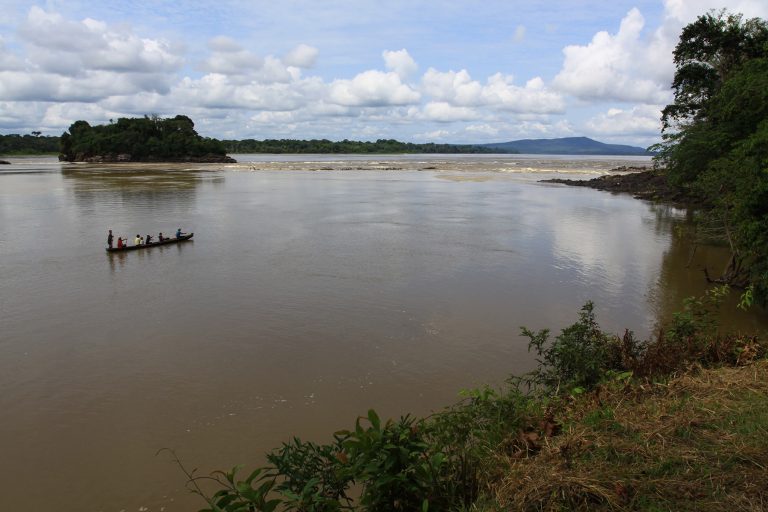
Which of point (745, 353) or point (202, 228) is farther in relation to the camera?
point (202, 228)

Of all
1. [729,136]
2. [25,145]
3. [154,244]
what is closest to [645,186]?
[729,136]

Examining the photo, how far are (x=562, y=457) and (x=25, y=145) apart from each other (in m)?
218

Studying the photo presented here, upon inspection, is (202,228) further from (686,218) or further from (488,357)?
(686,218)

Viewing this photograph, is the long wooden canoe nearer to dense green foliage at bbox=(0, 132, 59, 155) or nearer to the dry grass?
the dry grass

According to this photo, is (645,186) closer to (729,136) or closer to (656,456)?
(729,136)

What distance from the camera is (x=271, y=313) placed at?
1545 centimetres

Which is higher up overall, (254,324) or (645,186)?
(645,186)

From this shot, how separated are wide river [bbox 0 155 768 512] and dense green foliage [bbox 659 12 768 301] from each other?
7.24 ft

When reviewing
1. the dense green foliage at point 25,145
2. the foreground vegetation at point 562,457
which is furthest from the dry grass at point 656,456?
the dense green foliage at point 25,145

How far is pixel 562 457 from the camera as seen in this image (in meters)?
5.14

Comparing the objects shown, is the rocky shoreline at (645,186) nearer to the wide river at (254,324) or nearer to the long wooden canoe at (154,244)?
the wide river at (254,324)

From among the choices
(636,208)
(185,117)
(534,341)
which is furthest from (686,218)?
(185,117)

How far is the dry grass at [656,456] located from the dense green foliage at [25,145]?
20458 centimetres

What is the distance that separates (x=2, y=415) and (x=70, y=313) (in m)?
6.30
